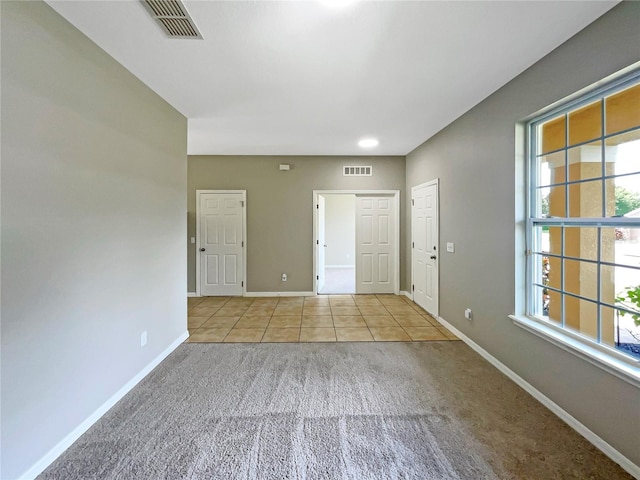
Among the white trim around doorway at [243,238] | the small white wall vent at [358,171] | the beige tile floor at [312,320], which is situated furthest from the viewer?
the small white wall vent at [358,171]

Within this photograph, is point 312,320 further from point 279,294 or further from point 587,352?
point 587,352

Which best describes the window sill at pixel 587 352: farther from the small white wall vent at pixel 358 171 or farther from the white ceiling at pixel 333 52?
the small white wall vent at pixel 358 171

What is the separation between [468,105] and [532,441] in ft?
9.70

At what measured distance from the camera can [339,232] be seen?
8711 millimetres

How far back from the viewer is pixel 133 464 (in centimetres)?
157

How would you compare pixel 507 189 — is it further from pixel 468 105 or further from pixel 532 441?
pixel 532 441

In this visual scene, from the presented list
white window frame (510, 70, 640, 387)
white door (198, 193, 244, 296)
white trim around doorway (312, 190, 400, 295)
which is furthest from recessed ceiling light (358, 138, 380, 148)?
white door (198, 193, 244, 296)

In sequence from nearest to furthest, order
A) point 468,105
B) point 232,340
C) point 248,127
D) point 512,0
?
point 512,0 → point 468,105 → point 232,340 → point 248,127

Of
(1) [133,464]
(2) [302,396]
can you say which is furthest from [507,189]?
(1) [133,464]

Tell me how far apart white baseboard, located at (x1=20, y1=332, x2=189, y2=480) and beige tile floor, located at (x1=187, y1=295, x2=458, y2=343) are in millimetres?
748

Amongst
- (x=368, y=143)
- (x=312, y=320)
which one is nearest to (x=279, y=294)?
(x=312, y=320)

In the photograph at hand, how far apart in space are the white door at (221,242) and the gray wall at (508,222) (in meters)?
3.43

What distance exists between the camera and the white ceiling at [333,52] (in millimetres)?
1650

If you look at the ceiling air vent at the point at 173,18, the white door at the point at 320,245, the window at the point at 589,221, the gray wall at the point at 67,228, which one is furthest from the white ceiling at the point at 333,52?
the white door at the point at 320,245
